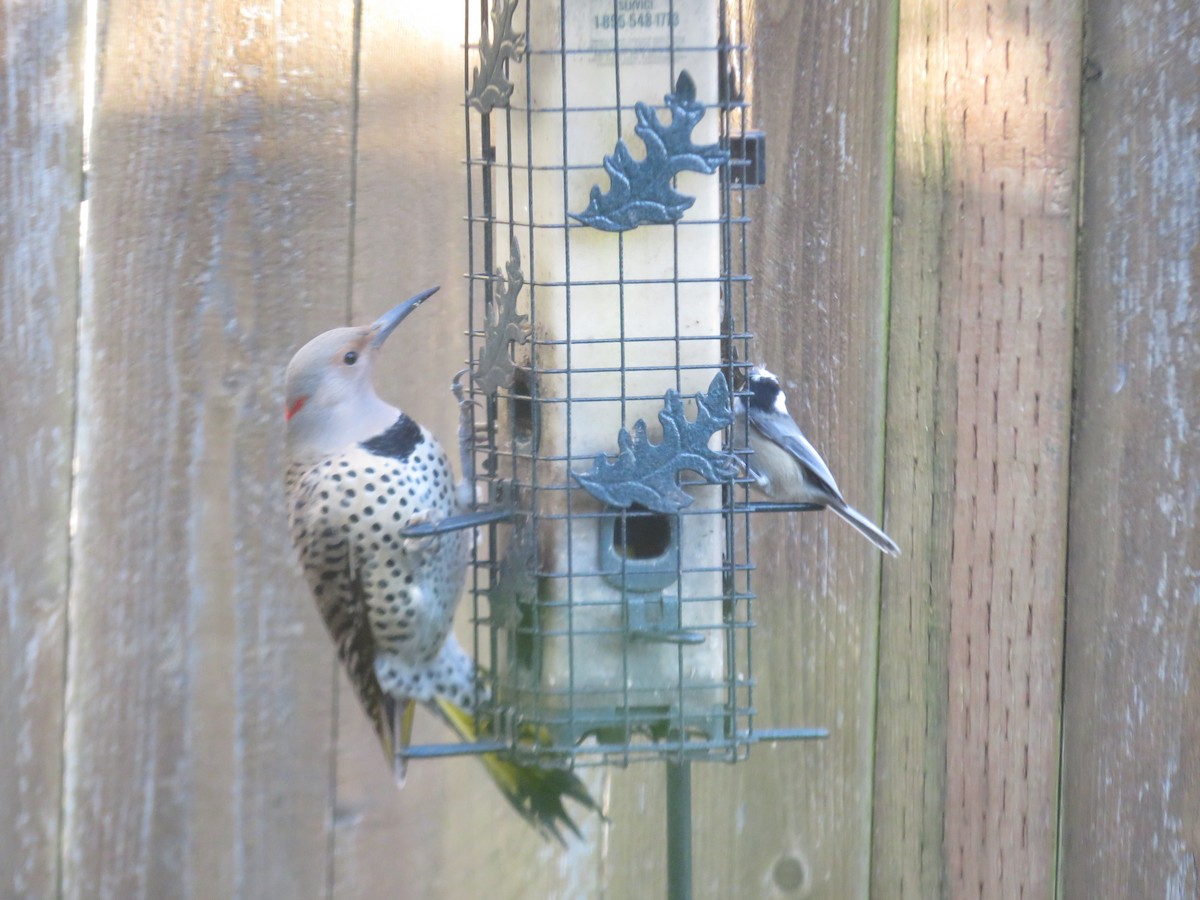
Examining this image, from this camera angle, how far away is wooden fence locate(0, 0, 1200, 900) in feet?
7.02

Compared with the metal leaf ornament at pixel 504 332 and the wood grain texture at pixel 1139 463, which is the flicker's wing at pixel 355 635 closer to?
the metal leaf ornament at pixel 504 332

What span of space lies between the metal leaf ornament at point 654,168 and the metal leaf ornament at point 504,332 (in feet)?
0.57

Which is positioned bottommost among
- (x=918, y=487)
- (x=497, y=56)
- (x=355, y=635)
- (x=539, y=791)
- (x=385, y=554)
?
(x=539, y=791)

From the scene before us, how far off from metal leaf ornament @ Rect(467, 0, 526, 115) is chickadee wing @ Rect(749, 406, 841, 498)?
0.69 metres

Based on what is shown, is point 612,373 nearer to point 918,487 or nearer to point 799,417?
point 799,417

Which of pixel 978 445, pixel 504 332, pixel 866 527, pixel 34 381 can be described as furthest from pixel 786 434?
pixel 34 381

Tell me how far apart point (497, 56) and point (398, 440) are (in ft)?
2.30

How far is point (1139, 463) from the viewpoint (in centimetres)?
→ 211

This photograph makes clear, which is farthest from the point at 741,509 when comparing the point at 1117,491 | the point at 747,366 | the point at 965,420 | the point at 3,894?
the point at 3,894

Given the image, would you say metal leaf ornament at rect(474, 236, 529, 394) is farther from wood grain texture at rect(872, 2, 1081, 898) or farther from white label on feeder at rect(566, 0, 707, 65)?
wood grain texture at rect(872, 2, 1081, 898)

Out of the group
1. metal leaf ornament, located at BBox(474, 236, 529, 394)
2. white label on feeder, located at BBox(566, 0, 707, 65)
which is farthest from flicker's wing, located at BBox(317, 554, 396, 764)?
white label on feeder, located at BBox(566, 0, 707, 65)

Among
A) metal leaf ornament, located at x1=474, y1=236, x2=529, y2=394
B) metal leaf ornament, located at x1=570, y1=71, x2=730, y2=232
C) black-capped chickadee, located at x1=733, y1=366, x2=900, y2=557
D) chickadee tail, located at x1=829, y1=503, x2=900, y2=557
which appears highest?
metal leaf ornament, located at x1=570, y1=71, x2=730, y2=232

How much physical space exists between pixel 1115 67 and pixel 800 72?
0.51m

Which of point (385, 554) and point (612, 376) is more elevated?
point (612, 376)
